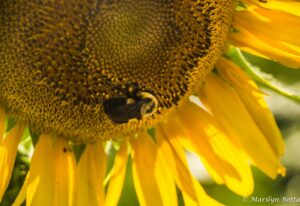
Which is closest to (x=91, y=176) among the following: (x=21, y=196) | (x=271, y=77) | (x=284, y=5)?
(x=21, y=196)

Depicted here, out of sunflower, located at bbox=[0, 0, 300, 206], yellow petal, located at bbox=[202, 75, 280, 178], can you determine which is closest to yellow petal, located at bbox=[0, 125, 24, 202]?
sunflower, located at bbox=[0, 0, 300, 206]

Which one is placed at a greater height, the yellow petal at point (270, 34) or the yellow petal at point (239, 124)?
the yellow petal at point (270, 34)

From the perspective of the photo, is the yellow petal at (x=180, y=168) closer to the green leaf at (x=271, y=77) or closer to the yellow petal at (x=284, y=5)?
the green leaf at (x=271, y=77)

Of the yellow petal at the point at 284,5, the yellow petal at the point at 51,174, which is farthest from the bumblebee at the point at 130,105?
the yellow petal at the point at 284,5

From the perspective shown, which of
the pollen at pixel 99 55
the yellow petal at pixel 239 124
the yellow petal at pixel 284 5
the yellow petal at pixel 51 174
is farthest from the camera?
the yellow petal at pixel 239 124

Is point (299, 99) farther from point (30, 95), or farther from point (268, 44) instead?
point (30, 95)

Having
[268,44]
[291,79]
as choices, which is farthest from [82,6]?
[291,79]

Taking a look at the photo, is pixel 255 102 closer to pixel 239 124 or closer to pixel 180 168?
pixel 239 124
